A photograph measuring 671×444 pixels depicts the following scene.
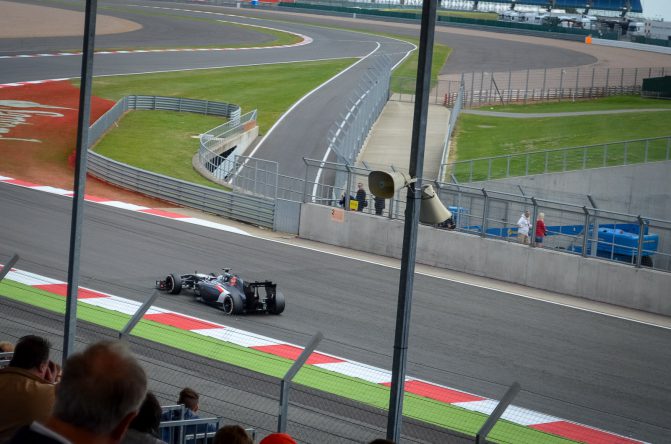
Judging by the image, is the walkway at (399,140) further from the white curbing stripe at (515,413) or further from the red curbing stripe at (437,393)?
the white curbing stripe at (515,413)

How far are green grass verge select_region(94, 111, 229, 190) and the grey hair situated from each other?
26.7m

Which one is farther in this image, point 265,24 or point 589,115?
point 265,24

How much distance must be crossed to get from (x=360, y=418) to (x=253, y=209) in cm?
1661

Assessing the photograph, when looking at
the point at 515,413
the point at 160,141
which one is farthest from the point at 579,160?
the point at 515,413

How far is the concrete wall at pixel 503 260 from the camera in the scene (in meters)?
20.6

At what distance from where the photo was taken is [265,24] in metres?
87.9

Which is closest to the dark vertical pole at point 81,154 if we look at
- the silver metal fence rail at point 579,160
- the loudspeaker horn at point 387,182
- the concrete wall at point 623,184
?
the loudspeaker horn at point 387,182

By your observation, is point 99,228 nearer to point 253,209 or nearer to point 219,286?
point 253,209

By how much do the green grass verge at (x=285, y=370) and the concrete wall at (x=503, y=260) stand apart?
345 inches

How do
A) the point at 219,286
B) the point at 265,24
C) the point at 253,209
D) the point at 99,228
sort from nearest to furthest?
1. the point at 219,286
2. the point at 99,228
3. the point at 253,209
4. the point at 265,24

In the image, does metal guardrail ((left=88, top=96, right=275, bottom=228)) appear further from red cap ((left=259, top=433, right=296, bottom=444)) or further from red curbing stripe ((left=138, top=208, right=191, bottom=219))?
red cap ((left=259, top=433, right=296, bottom=444))

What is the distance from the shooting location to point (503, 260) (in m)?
22.4

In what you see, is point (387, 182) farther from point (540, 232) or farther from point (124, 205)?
point (124, 205)

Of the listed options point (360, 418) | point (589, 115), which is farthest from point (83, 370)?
point (589, 115)
